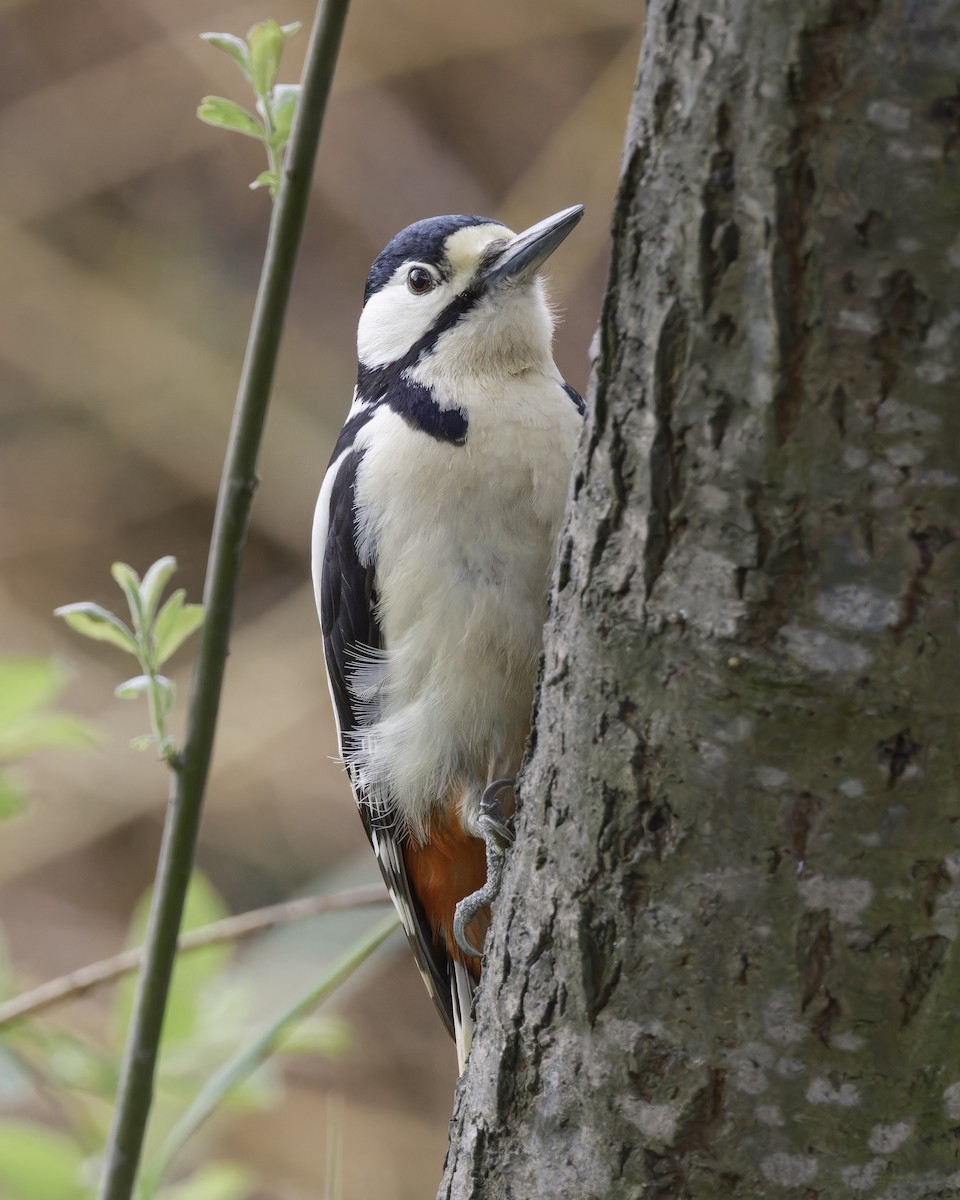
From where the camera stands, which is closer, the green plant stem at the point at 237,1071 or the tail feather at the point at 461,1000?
the green plant stem at the point at 237,1071

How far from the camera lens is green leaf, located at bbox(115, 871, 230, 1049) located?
1313 mm

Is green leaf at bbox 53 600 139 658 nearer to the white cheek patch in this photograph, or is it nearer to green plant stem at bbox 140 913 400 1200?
green plant stem at bbox 140 913 400 1200

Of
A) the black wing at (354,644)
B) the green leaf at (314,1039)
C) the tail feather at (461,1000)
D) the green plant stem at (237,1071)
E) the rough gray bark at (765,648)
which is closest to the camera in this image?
the rough gray bark at (765,648)

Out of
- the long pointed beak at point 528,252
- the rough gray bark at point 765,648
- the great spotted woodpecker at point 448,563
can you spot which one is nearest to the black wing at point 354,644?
the great spotted woodpecker at point 448,563

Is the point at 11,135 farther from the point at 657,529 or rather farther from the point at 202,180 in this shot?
the point at 657,529

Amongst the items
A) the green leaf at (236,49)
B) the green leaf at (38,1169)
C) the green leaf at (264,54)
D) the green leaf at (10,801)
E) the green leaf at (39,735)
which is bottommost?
the green leaf at (38,1169)

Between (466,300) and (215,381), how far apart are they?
281 centimetres

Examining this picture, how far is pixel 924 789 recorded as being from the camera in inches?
27.5

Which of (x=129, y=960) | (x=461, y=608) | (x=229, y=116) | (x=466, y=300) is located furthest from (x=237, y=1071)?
(x=466, y=300)

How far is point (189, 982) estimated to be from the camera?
135 centimetres

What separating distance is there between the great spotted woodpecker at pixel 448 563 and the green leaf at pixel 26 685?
0.42 m

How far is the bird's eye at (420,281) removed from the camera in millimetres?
1740

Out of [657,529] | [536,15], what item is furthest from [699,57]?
[536,15]

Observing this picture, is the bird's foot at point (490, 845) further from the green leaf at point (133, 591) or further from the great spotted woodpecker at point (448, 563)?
the green leaf at point (133, 591)
